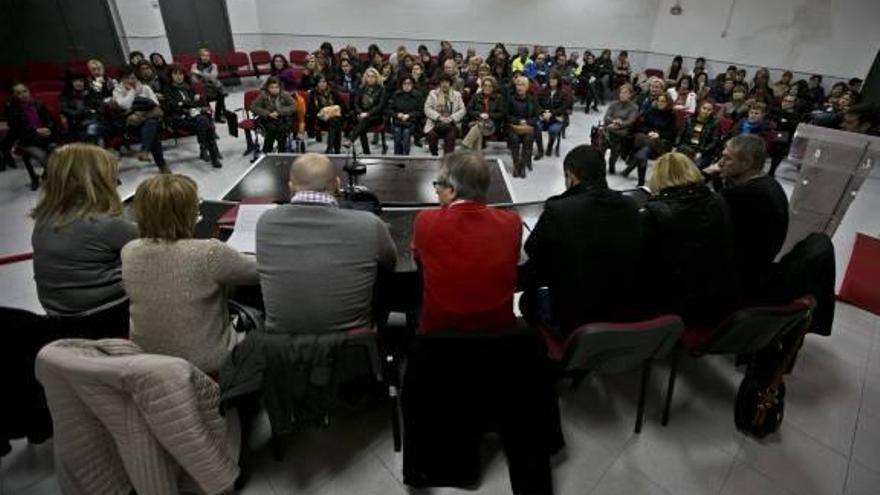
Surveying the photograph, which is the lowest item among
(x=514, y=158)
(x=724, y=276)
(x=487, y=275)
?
(x=514, y=158)

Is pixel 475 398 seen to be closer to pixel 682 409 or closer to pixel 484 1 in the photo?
pixel 682 409

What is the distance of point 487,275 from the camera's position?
5.52 feet

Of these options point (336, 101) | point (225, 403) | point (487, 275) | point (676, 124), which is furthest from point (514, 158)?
point (225, 403)

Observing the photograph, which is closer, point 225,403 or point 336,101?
point 225,403

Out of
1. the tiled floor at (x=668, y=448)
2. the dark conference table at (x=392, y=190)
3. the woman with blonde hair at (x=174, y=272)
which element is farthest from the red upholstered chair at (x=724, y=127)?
→ the woman with blonde hair at (x=174, y=272)

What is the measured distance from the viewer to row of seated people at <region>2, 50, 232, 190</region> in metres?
4.88

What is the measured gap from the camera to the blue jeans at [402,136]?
6094 millimetres

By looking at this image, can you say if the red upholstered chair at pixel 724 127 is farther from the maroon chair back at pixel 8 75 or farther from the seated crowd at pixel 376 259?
the maroon chair back at pixel 8 75

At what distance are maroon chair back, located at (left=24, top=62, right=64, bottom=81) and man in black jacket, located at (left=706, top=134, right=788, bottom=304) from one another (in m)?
→ 9.86

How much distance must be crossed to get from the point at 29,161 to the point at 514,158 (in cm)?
554

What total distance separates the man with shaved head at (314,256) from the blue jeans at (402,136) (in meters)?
4.52

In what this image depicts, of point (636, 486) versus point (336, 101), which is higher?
point (336, 101)

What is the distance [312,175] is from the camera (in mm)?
1682

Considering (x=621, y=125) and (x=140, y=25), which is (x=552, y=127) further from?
(x=140, y=25)
